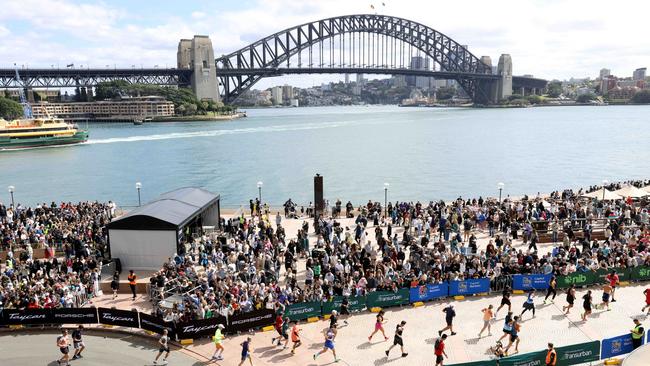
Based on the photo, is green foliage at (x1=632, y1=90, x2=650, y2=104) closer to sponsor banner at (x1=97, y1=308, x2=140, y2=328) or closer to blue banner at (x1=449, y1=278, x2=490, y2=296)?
blue banner at (x1=449, y1=278, x2=490, y2=296)

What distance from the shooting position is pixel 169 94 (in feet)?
406

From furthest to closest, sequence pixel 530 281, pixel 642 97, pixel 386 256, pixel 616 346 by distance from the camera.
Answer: pixel 642 97 < pixel 386 256 < pixel 530 281 < pixel 616 346

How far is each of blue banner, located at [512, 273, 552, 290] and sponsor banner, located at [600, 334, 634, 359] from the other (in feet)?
11.2

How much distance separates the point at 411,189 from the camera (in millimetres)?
41375

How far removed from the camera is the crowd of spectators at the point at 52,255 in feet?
42.6

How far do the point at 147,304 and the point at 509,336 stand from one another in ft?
27.4

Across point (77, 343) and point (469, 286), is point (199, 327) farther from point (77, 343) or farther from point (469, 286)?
point (469, 286)

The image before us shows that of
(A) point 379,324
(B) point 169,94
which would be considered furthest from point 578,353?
(B) point 169,94

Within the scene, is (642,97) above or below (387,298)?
above

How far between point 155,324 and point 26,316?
9.96 ft

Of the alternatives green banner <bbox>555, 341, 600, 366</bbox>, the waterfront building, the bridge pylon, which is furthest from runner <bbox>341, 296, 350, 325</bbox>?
the bridge pylon

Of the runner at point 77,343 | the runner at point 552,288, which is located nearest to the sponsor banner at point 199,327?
the runner at point 77,343

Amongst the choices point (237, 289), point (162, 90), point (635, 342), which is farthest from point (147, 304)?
point (162, 90)

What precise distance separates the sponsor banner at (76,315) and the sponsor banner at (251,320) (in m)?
3.09
